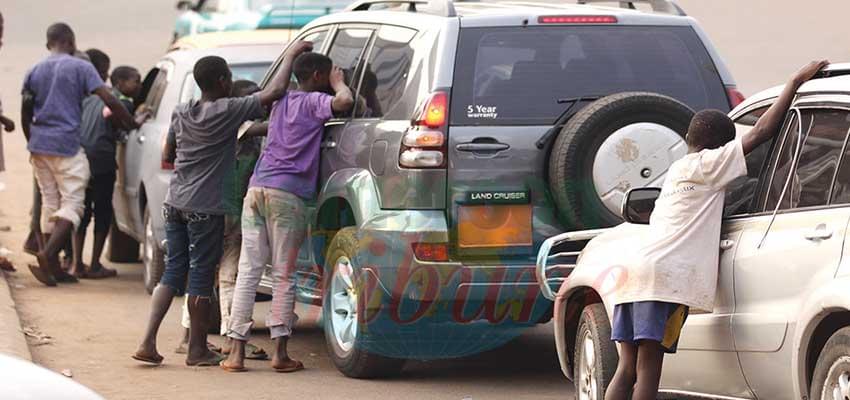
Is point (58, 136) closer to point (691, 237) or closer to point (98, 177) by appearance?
point (98, 177)

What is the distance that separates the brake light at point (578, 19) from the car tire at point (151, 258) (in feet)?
14.7

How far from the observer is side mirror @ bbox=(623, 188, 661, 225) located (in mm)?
→ 6766

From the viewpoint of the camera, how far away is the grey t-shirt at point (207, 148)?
30.2ft

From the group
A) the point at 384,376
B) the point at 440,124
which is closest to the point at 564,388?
the point at 384,376

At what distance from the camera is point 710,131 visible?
21.2ft

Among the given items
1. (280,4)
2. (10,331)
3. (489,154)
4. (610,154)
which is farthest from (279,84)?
(280,4)

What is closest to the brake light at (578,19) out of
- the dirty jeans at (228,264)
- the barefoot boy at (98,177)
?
the dirty jeans at (228,264)

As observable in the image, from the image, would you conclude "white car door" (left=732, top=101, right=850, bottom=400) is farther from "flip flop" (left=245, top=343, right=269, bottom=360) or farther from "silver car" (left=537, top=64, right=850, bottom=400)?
"flip flop" (left=245, top=343, right=269, bottom=360)

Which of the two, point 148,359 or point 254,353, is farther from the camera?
point 254,353

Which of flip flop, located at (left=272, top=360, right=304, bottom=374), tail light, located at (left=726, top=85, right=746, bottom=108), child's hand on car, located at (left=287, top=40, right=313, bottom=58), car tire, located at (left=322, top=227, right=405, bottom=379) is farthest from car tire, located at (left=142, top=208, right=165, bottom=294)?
tail light, located at (left=726, top=85, right=746, bottom=108)

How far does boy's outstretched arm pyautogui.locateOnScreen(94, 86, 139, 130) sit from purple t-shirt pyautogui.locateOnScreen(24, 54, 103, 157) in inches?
6.3

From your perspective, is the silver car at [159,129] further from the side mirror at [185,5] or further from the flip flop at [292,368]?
the side mirror at [185,5]

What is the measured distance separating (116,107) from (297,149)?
153 inches

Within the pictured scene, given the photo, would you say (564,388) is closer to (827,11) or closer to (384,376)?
(384,376)
